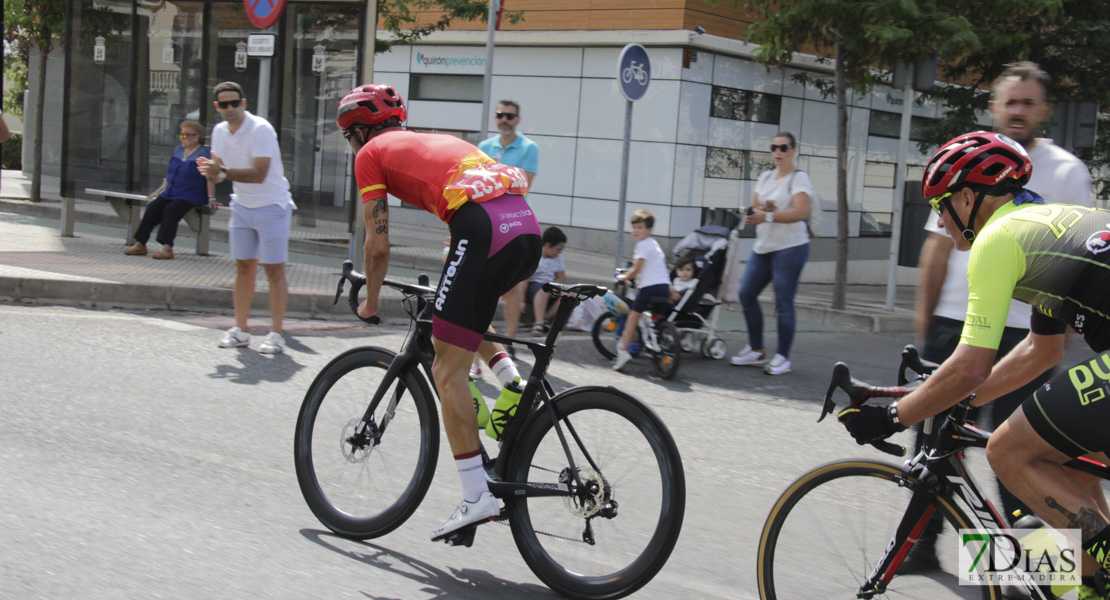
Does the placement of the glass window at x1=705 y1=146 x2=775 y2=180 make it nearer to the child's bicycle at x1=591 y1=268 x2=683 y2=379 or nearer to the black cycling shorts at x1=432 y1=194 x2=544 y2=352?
the child's bicycle at x1=591 y1=268 x2=683 y2=379

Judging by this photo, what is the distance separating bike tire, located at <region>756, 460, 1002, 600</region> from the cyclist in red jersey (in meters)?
1.15

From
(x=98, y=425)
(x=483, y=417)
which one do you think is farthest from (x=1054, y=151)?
(x=98, y=425)

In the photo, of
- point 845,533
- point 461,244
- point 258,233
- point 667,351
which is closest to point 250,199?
point 258,233

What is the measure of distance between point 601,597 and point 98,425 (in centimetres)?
323

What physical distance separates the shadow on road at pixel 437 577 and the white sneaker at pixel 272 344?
3.74 m

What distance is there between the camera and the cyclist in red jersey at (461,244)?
369 centimetres

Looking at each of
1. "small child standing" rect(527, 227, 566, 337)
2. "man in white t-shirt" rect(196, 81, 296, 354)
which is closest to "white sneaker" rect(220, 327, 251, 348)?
"man in white t-shirt" rect(196, 81, 296, 354)

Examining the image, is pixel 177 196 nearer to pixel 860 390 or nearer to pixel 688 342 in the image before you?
pixel 688 342

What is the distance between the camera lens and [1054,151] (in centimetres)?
446

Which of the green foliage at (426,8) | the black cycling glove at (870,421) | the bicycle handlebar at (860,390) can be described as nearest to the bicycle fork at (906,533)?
the bicycle handlebar at (860,390)

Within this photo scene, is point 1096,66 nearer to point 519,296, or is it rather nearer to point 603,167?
point 603,167

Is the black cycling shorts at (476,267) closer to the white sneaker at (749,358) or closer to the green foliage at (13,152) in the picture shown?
the white sneaker at (749,358)

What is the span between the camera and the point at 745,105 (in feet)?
58.4

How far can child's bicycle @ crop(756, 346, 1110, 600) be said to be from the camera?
2793 mm
